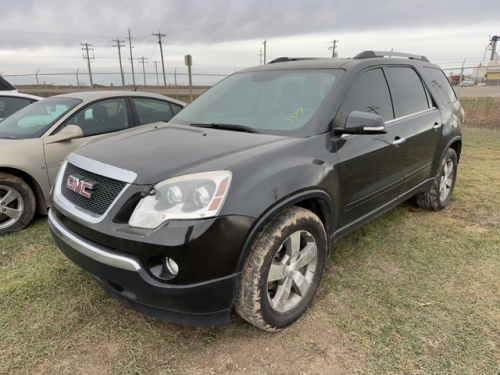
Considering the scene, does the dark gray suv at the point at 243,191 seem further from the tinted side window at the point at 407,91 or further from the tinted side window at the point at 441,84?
the tinted side window at the point at 441,84

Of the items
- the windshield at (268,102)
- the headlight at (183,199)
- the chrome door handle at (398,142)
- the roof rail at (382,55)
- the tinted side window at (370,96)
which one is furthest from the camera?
the roof rail at (382,55)

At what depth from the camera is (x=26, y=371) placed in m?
2.06

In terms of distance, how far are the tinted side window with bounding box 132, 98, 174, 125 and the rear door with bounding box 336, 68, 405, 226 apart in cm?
306

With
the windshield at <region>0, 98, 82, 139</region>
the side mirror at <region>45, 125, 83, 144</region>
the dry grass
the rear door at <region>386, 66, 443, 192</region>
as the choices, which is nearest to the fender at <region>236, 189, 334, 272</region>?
the rear door at <region>386, 66, 443, 192</region>

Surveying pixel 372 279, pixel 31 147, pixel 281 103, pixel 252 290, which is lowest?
pixel 372 279

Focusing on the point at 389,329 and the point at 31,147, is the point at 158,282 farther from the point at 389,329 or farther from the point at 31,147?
the point at 31,147

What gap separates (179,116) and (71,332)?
76.9 inches

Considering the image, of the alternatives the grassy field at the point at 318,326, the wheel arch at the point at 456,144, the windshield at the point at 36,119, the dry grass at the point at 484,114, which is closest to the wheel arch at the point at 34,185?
the windshield at the point at 36,119

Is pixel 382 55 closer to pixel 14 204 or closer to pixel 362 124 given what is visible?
pixel 362 124

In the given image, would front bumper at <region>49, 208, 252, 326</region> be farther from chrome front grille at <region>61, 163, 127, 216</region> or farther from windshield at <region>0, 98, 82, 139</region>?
windshield at <region>0, 98, 82, 139</region>

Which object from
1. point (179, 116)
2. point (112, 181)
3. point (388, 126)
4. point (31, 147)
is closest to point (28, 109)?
point (31, 147)

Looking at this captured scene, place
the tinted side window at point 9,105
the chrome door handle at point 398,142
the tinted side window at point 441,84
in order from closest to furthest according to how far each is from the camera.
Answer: the chrome door handle at point 398,142 → the tinted side window at point 441,84 → the tinted side window at point 9,105

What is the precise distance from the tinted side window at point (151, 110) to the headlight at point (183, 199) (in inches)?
128

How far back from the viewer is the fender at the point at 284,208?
6.52 ft
